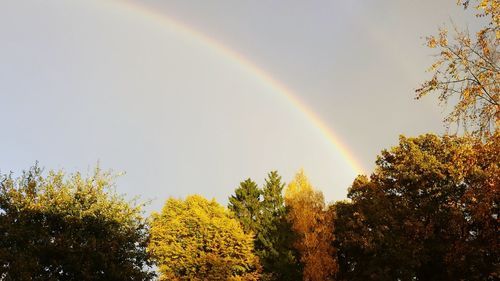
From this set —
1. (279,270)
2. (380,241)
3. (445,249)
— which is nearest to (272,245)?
(279,270)

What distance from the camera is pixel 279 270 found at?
5050 cm

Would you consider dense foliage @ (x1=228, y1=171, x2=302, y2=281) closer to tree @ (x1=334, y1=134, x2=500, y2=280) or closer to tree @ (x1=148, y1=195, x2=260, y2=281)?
tree @ (x1=148, y1=195, x2=260, y2=281)

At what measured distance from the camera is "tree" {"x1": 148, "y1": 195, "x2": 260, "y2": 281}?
45219 millimetres

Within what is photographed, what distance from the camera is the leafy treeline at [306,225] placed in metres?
13.9

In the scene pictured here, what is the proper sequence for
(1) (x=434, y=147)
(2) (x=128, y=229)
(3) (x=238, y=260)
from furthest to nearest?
(3) (x=238, y=260), (1) (x=434, y=147), (2) (x=128, y=229)

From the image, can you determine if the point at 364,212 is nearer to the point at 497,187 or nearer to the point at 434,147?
the point at 434,147

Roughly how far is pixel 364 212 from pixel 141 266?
25.6 meters

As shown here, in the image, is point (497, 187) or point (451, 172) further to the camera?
point (451, 172)

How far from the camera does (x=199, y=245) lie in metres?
46.8

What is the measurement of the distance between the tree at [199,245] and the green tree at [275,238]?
306 centimetres

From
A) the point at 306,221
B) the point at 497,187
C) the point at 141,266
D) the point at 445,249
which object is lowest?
the point at 497,187

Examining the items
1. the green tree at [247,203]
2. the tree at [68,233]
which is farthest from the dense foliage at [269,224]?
the tree at [68,233]

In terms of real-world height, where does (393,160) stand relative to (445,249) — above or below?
above

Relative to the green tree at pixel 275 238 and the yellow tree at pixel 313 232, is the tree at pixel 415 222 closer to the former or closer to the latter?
the yellow tree at pixel 313 232
